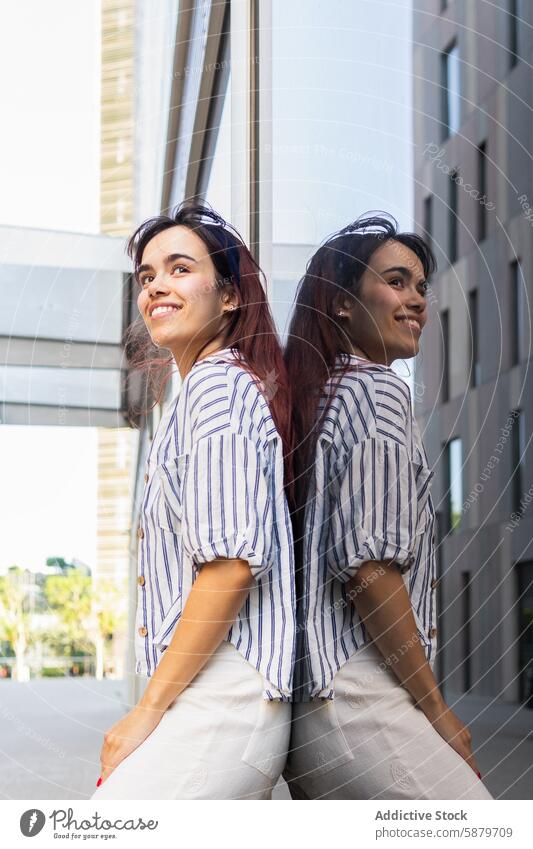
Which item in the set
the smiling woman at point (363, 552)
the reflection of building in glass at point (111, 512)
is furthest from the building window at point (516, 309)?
the reflection of building in glass at point (111, 512)

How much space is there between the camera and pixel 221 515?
2.06 ft

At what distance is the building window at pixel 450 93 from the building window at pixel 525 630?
40cm

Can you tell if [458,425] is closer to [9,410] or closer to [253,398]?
[253,398]

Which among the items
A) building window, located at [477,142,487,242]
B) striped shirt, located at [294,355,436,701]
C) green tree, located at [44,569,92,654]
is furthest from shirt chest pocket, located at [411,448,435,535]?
green tree, located at [44,569,92,654]

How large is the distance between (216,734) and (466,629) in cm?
28

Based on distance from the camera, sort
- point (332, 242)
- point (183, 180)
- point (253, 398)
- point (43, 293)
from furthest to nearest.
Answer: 1. point (43, 293)
2. point (183, 180)
3. point (332, 242)
4. point (253, 398)

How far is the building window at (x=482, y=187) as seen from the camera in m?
0.86

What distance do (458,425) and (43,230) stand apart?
1.60 ft

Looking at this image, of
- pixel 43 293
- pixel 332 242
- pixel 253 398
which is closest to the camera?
pixel 253 398

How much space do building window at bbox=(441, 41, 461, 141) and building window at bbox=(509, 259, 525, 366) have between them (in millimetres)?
138

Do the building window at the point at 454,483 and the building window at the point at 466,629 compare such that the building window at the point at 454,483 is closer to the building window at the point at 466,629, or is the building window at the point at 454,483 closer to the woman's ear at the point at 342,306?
the building window at the point at 466,629

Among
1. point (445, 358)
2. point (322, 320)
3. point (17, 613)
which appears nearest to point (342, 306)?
point (322, 320)

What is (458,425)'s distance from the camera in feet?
2.73
